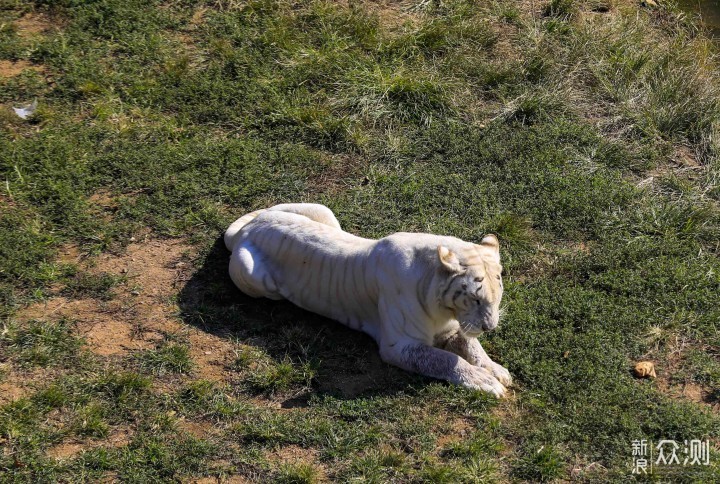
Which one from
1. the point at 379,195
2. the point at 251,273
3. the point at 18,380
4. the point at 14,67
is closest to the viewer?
the point at 18,380

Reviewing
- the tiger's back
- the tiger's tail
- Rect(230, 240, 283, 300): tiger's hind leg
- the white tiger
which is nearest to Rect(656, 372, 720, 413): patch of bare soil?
the white tiger

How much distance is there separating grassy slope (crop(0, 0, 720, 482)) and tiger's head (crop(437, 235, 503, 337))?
0.54 m

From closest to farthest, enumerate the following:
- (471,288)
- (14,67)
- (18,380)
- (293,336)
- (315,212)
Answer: (471,288)
(18,380)
(293,336)
(315,212)
(14,67)

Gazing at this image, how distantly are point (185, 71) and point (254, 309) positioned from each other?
11.3 ft

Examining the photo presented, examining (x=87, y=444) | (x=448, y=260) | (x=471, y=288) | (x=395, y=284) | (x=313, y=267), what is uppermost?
(x=448, y=260)

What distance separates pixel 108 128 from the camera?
8883 mm

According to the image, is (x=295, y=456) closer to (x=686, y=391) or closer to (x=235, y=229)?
(x=235, y=229)

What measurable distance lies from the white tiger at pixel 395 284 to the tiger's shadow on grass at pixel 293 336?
10cm

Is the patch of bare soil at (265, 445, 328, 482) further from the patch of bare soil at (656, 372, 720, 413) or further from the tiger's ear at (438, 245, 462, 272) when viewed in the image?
the patch of bare soil at (656, 372, 720, 413)

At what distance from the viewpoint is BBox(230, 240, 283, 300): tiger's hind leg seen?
7.06 meters

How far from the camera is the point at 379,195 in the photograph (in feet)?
27.6

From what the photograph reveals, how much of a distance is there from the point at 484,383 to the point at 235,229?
98.7 inches

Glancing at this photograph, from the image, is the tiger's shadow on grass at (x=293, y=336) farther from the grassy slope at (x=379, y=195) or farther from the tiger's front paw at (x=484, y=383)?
the tiger's front paw at (x=484, y=383)

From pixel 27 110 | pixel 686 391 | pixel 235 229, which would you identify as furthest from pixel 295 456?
pixel 27 110
